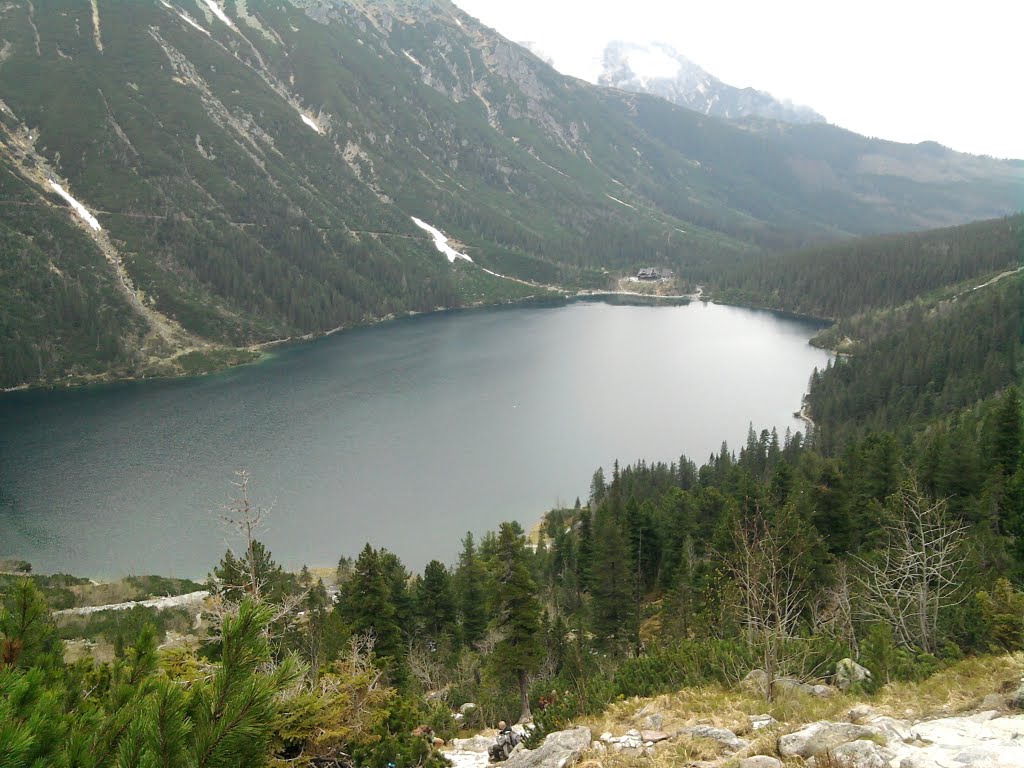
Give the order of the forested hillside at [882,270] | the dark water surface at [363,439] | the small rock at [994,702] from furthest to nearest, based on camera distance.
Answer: the forested hillside at [882,270], the dark water surface at [363,439], the small rock at [994,702]

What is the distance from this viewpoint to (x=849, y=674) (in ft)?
36.8

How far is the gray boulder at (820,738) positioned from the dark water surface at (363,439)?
46984mm

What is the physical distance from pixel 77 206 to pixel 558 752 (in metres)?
166

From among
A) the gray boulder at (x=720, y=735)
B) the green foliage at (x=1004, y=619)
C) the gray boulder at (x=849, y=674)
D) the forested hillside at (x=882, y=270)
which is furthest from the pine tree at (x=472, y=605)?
the forested hillside at (x=882, y=270)

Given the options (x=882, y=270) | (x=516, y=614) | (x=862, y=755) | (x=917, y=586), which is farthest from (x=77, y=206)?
(x=882, y=270)

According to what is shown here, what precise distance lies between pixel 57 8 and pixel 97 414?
543 ft

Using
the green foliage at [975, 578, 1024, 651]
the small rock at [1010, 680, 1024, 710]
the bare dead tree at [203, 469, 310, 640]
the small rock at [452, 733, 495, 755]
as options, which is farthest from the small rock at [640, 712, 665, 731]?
the green foliage at [975, 578, 1024, 651]

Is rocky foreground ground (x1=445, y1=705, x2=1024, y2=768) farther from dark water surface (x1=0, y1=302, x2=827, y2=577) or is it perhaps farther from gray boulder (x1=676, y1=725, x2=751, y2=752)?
dark water surface (x1=0, y1=302, x2=827, y2=577)

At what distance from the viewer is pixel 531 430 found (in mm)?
81938

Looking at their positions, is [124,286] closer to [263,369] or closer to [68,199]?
[68,199]

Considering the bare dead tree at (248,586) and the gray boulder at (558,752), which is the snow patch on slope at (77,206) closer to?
the bare dead tree at (248,586)

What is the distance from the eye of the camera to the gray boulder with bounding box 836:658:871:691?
36.4ft

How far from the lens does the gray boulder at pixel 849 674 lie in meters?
11.1

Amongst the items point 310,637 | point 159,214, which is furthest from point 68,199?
point 310,637
